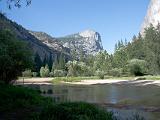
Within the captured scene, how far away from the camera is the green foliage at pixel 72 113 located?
13133 mm

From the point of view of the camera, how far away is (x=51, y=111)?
1402 cm

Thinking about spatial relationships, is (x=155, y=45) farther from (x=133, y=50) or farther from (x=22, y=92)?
(x=22, y=92)

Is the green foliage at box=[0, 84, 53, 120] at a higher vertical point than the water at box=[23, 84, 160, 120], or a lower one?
higher

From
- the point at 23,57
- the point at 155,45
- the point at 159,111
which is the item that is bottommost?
the point at 159,111

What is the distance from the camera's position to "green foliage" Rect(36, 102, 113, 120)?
43.1 ft

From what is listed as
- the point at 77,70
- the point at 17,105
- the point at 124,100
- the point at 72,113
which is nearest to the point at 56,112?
the point at 72,113

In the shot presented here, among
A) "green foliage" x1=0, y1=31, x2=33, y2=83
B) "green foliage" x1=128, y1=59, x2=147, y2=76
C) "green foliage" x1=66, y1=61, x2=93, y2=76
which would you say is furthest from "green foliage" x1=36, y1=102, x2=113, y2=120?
"green foliage" x1=66, y1=61, x2=93, y2=76

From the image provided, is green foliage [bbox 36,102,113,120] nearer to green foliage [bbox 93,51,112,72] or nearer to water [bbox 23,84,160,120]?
water [bbox 23,84,160,120]

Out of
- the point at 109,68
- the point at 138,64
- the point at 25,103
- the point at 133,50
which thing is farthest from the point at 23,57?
the point at 133,50

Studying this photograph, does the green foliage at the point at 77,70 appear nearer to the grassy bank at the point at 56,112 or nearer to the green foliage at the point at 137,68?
the green foliage at the point at 137,68

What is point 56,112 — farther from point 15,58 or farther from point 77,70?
point 77,70

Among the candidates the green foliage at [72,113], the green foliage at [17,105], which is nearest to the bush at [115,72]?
the green foliage at [17,105]

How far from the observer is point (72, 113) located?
43.8 ft

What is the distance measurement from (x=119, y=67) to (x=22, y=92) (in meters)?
98.3
